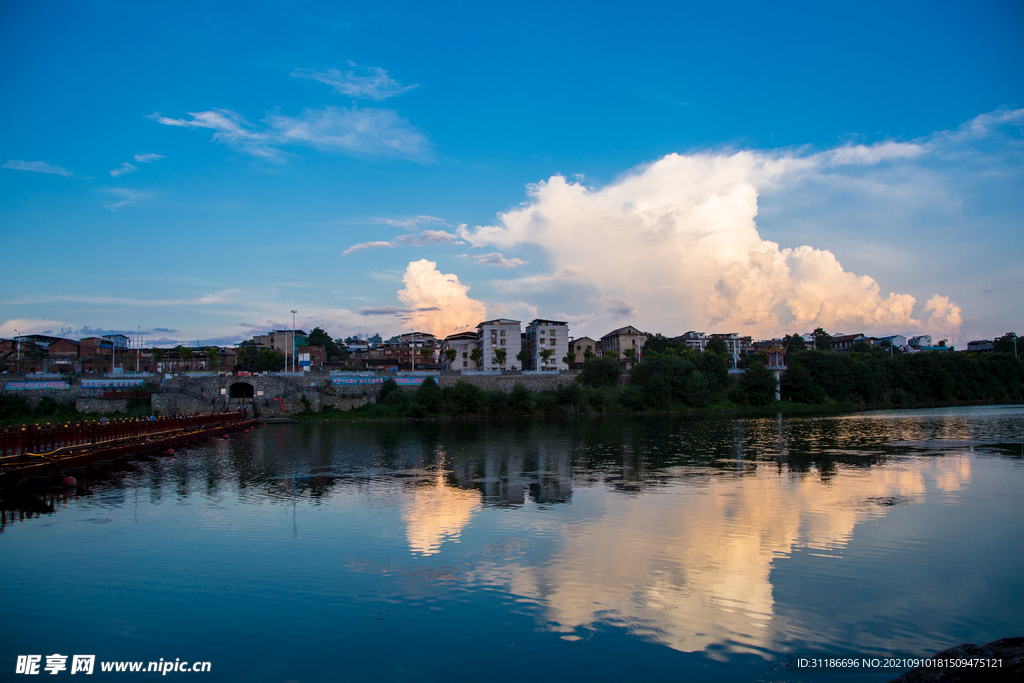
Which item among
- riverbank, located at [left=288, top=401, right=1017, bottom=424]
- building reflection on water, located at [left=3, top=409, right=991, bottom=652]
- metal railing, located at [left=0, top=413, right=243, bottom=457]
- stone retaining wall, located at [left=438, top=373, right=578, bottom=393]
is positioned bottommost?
riverbank, located at [left=288, top=401, right=1017, bottom=424]

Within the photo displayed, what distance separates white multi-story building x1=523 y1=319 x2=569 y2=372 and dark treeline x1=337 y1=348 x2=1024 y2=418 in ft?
73.0

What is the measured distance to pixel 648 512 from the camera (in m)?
16.6

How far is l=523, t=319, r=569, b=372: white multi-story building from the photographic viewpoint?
10712 centimetres

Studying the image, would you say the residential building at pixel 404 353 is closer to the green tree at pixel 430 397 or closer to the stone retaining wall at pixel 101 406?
the green tree at pixel 430 397

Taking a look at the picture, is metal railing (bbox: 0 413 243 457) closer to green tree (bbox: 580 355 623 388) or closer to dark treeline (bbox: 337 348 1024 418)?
dark treeline (bbox: 337 348 1024 418)

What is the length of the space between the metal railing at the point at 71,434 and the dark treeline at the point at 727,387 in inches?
967

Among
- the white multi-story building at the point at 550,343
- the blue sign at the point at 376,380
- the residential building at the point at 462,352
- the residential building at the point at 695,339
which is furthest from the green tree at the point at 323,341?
the residential building at the point at 695,339

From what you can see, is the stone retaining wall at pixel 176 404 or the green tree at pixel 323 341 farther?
the green tree at pixel 323 341

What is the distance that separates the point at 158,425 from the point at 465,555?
35980 millimetres

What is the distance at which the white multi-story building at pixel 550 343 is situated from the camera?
107m

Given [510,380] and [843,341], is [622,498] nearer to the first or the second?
[510,380]

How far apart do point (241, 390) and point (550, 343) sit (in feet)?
181

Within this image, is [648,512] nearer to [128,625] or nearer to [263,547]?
[263,547]

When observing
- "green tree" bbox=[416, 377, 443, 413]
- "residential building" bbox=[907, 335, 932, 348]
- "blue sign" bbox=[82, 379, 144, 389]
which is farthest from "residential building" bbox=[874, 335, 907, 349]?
"blue sign" bbox=[82, 379, 144, 389]
